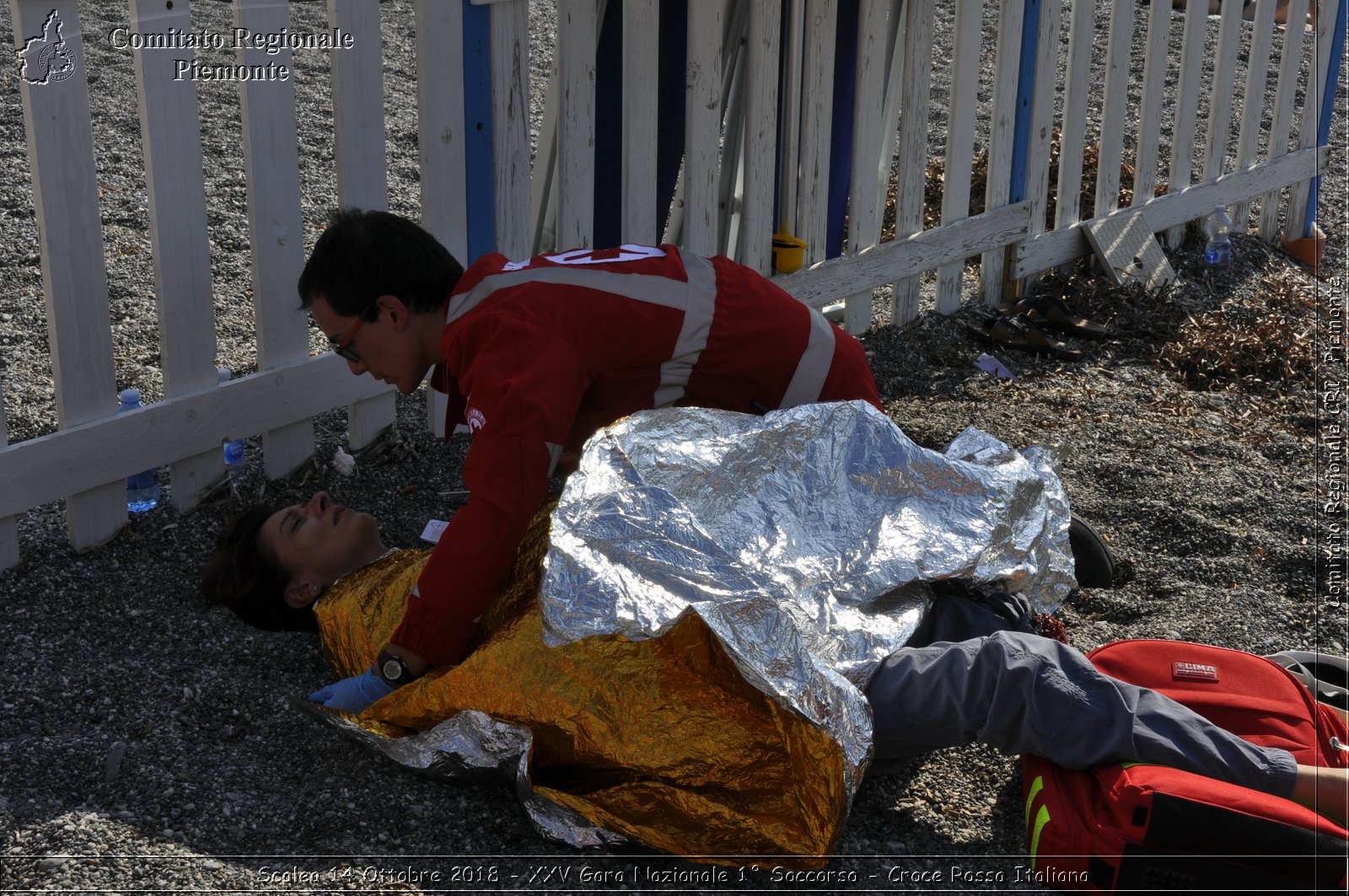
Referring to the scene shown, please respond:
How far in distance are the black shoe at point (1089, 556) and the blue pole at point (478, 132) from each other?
1.73 metres

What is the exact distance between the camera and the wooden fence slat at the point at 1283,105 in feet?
18.1

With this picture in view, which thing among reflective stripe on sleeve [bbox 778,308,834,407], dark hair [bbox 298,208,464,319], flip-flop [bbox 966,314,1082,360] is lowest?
flip-flop [bbox 966,314,1082,360]

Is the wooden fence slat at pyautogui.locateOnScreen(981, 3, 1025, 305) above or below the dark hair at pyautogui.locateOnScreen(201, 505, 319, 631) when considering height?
above

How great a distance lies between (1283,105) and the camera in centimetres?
573

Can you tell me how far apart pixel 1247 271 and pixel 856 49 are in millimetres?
2430

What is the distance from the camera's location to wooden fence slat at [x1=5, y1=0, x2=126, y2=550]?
2.57m

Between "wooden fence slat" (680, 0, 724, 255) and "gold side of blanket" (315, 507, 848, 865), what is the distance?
6.41 ft

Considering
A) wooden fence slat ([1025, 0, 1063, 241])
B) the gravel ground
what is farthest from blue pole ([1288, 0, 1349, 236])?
wooden fence slat ([1025, 0, 1063, 241])

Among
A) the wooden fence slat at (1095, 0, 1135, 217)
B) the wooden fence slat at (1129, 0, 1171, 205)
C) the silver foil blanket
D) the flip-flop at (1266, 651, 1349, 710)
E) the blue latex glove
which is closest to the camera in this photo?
the silver foil blanket

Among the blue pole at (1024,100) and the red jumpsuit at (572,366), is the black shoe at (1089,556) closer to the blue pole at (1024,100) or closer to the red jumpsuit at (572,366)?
the red jumpsuit at (572,366)

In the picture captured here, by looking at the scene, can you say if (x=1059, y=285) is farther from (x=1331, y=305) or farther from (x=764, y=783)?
(x=764, y=783)

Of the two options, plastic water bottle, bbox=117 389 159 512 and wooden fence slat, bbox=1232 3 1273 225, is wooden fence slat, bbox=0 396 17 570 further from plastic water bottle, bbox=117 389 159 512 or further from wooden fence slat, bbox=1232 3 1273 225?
wooden fence slat, bbox=1232 3 1273 225

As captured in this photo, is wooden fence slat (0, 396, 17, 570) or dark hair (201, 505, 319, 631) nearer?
dark hair (201, 505, 319, 631)

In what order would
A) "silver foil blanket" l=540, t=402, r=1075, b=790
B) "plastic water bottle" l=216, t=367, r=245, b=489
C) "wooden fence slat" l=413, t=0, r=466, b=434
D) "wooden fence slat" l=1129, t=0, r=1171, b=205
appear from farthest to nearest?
1. "wooden fence slat" l=1129, t=0, r=1171, b=205
2. "plastic water bottle" l=216, t=367, r=245, b=489
3. "wooden fence slat" l=413, t=0, r=466, b=434
4. "silver foil blanket" l=540, t=402, r=1075, b=790
